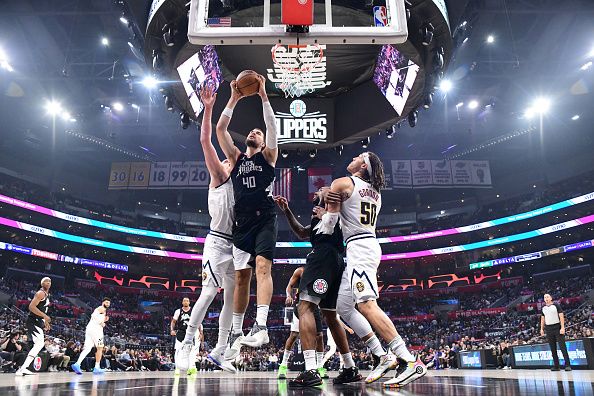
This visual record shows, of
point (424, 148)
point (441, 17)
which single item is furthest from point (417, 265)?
point (441, 17)

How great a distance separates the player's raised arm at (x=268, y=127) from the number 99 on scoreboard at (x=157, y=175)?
24669 mm

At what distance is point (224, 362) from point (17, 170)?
3233cm

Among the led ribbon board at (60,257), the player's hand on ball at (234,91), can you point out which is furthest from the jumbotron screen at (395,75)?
the led ribbon board at (60,257)

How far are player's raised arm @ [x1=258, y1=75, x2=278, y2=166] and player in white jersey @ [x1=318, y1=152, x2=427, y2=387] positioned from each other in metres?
0.77

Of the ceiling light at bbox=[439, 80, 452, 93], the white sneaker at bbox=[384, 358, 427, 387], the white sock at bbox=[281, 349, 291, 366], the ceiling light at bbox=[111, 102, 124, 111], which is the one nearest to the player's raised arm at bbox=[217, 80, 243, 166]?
the white sneaker at bbox=[384, 358, 427, 387]

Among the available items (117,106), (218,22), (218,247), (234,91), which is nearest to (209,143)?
(234,91)

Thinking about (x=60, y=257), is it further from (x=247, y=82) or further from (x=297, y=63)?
(x=247, y=82)

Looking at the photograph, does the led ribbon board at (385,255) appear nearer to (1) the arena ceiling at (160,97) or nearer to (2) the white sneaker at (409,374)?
(1) the arena ceiling at (160,97)

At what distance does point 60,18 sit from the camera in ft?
56.5

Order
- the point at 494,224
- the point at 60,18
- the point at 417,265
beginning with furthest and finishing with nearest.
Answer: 1. the point at 417,265
2. the point at 494,224
3. the point at 60,18

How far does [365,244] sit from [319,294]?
0.77 metres

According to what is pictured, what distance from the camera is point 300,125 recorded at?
26.5 feet

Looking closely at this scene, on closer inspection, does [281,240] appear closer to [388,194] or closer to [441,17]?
[388,194]

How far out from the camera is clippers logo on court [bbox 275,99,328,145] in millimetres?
8062
